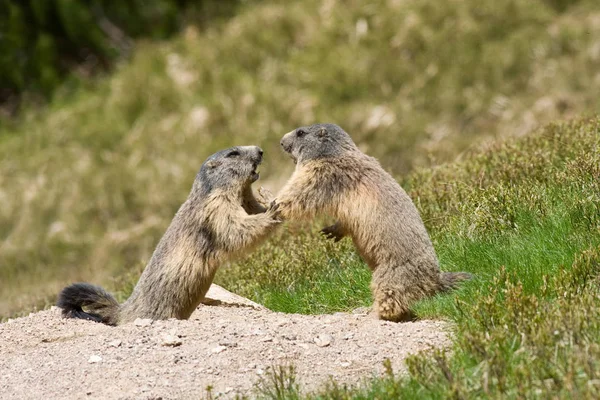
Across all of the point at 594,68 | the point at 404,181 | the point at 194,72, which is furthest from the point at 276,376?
the point at 194,72

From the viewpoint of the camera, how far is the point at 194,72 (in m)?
20.9

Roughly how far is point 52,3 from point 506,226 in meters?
16.5

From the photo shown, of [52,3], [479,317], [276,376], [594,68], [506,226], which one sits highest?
[52,3]

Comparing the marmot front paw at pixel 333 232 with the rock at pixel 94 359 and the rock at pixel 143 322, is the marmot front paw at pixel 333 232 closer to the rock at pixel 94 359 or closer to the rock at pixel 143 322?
the rock at pixel 143 322

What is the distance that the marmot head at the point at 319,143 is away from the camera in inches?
337

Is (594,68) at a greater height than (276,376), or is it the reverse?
(594,68)

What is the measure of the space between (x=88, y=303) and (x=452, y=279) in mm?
3474

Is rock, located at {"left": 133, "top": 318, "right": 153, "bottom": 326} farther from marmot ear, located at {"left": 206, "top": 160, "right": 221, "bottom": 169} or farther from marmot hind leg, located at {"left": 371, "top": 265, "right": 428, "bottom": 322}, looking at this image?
marmot hind leg, located at {"left": 371, "top": 265, "right": 428, "bottom": 322}

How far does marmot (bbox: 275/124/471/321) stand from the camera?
299 inches

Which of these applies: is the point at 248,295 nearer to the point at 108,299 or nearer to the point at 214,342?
the point at 108,299

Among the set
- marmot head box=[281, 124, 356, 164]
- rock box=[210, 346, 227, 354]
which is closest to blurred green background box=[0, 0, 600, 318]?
marmot head box=[281, 124, 356, 164]

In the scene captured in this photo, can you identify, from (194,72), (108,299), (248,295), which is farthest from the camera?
(194,72)

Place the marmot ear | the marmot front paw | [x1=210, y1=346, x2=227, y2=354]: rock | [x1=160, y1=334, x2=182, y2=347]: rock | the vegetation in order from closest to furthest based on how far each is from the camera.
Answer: [x1=210, y1=346, x2=227, y2=354]: rock
[x1=160, y1=334, x2=182, y2=347]: rock
the marmot front paw
the marmot ear
the vegetation

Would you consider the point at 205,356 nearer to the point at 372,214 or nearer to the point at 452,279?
the point at 372,214
